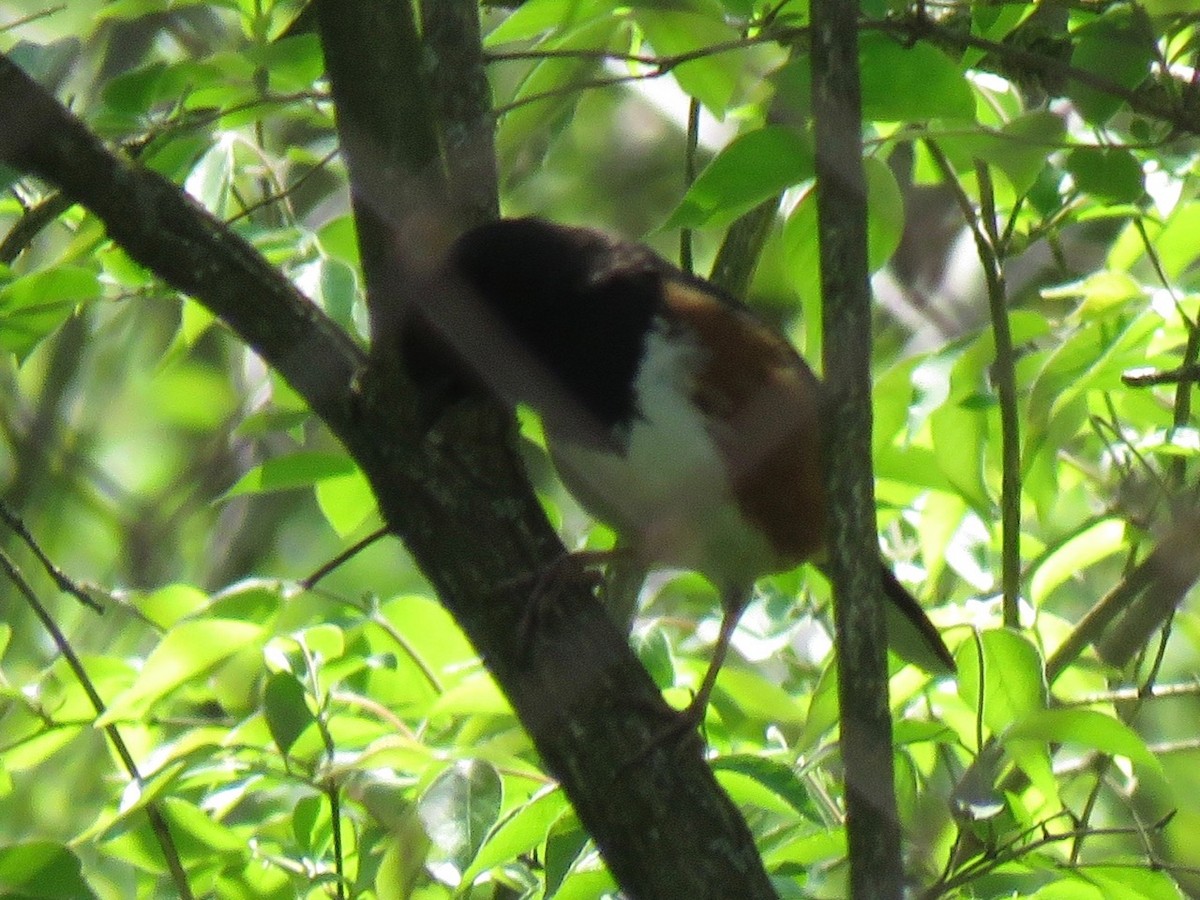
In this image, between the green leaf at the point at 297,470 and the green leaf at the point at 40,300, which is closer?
the green leaf at the point at 40,300

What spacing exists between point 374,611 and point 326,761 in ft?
0.91

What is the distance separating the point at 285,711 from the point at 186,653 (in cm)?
12

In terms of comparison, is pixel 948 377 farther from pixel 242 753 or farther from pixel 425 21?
pixel 242 753

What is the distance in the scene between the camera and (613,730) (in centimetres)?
154

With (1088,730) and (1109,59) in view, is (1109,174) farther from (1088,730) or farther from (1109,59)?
(1088,730)

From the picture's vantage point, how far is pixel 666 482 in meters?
1.97

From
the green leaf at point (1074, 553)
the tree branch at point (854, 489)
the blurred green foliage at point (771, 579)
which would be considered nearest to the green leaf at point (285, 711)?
the blurred green foliage at point (771, 579)

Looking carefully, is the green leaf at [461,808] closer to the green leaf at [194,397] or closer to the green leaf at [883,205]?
the green leaf at [883,205]

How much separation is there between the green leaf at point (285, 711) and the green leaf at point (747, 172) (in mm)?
637

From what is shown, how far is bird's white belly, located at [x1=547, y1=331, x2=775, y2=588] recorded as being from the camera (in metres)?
1.96

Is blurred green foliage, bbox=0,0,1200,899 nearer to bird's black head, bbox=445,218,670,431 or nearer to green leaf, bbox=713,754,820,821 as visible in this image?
green leaf, bbox=713,754,820,821

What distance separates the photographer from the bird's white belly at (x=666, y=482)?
1.96 meters

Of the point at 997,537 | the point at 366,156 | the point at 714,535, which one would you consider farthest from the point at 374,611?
the point at 997,537

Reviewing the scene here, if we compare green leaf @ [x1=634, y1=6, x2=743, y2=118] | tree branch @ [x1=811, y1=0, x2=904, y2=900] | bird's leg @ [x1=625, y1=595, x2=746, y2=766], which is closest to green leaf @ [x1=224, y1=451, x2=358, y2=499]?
bird's leg @ [x1=625, y1=595, x2=746, y2=766]
